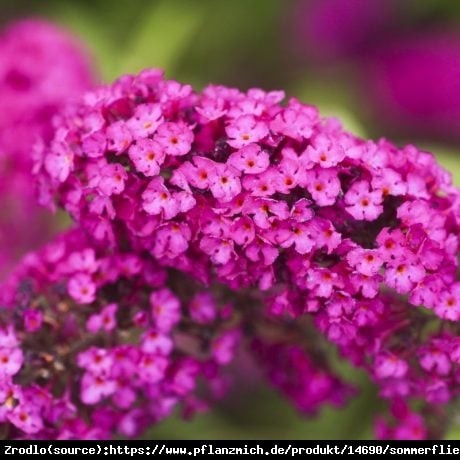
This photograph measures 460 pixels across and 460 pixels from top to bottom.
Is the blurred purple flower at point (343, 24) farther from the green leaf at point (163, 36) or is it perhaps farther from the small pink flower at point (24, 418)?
the small pink flower at point (24, 418)

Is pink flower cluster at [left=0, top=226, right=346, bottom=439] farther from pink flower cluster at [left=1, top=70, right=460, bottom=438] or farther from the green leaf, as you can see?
the green leaf

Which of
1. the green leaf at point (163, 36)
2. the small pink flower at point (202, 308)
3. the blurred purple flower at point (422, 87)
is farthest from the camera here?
the blurred purple flower at point (422, 87)

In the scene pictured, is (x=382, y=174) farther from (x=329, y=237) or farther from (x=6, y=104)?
(x=6, y=104)

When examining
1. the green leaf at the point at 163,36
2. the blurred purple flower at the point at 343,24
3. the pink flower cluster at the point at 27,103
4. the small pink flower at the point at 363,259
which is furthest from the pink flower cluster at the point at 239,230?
the blurred purple flower at the point at 343,24

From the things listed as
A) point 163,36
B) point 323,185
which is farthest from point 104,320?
point 163,36

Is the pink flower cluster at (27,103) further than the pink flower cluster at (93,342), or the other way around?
the pink flower cluster at (27,103)

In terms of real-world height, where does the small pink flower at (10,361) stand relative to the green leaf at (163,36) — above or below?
below
